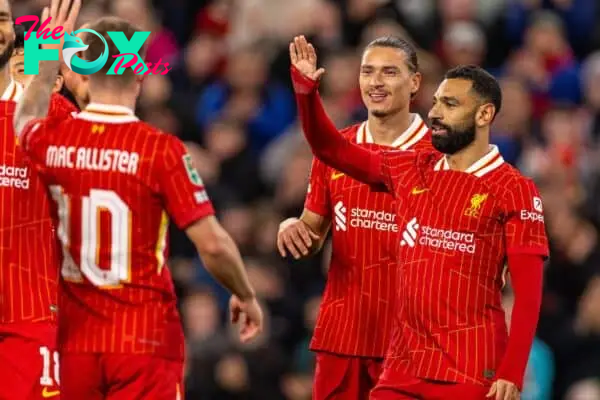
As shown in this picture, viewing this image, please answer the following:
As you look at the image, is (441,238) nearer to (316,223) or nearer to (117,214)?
(316,223)

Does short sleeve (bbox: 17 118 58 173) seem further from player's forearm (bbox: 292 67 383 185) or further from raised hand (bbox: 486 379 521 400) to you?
raised hand (bbox: 486 379 521 400)

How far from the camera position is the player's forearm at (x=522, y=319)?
7.91 m

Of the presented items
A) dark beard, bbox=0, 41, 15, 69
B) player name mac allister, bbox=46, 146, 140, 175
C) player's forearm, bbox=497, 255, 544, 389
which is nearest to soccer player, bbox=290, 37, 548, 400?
player's forearm, bbox=497, 255, 544, 389

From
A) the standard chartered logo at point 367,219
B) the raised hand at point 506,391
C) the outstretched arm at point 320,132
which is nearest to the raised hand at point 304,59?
the outstretched arm at point 320,132

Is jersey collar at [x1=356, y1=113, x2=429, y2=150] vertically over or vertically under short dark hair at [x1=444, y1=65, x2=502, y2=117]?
under

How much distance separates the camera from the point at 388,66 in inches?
350

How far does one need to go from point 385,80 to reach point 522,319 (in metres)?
1.58

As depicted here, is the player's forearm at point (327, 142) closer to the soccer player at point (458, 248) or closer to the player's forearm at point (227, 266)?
the soccer player at point (458, 248)

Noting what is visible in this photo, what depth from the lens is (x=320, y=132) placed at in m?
8.30

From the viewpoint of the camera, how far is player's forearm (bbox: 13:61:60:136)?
7773 mm

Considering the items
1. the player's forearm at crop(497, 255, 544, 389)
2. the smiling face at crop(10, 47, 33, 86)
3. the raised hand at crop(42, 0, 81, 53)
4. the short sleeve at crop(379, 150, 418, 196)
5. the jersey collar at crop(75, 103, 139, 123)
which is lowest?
the player's forearm at crop(497, 255, 544, 389)

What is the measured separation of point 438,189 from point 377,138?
790mm

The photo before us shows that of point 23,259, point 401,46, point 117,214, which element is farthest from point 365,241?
point 23,259

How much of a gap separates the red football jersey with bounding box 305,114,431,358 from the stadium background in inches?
136
